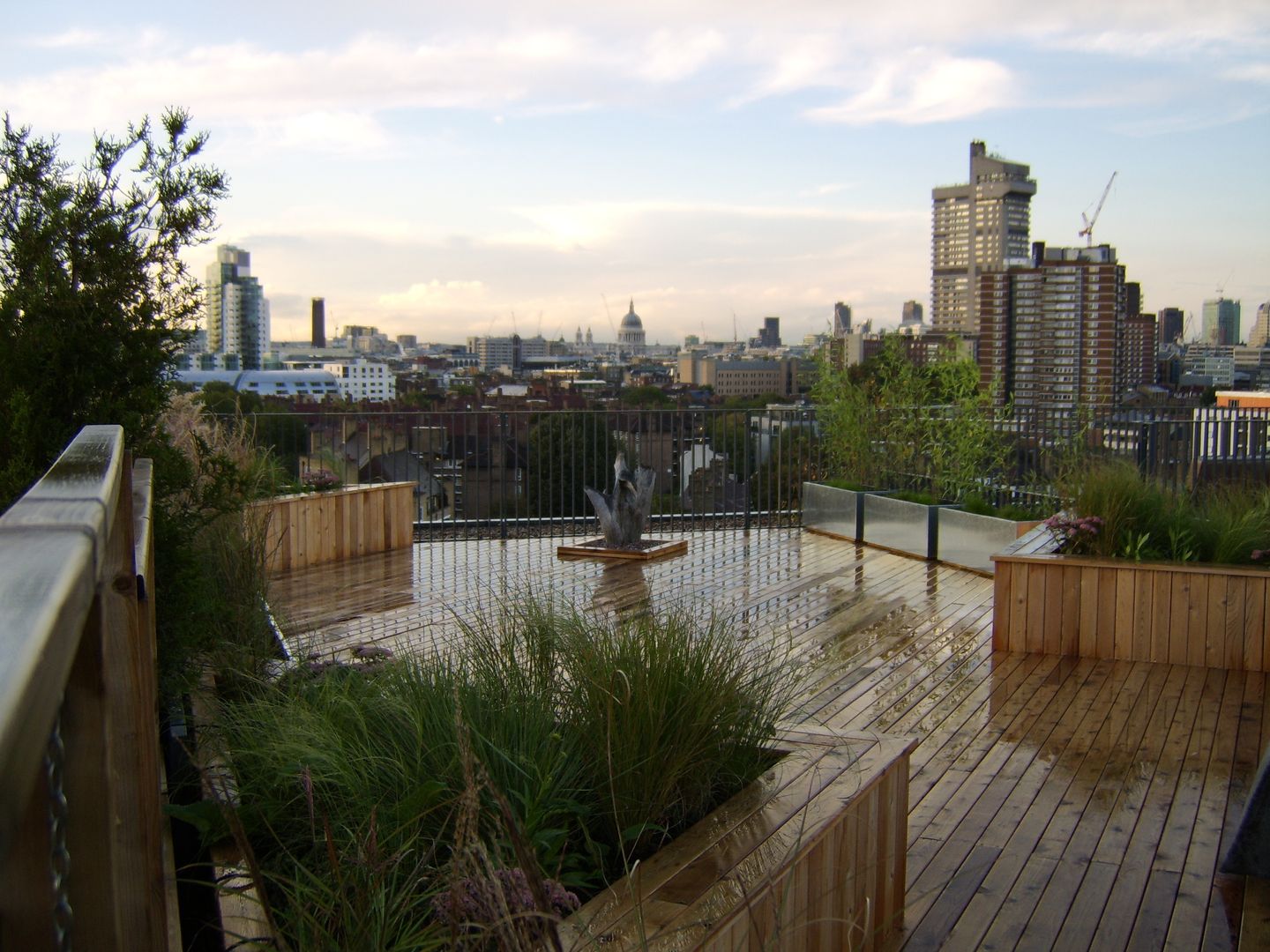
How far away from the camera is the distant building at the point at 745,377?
18598mm

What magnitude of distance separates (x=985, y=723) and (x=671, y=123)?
48.7 feet

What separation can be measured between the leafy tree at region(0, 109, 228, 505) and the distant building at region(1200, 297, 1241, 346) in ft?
128

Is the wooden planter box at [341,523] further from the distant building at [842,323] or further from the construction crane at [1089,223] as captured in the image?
the construction crane at [1089,223]

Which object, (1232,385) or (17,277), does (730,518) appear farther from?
(1232,385)

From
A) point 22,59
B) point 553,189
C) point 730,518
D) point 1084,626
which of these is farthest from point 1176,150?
point 22,59

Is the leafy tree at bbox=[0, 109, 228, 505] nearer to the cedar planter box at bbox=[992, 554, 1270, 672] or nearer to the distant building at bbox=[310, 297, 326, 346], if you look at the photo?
the cedar planter box at bbox=[992, 554, 1270, 672]

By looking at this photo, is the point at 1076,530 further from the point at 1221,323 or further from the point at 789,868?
the point at 1221,323

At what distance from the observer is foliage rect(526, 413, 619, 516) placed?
10883mm

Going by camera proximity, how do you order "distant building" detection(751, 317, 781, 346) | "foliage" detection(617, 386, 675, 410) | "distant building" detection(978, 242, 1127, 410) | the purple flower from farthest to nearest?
"distant building" detection(751, 317, 781, 346), "distant building" detection(978, 242, 1127, 410), "foliage" detection(617, 386, 675, 410), the purple flower

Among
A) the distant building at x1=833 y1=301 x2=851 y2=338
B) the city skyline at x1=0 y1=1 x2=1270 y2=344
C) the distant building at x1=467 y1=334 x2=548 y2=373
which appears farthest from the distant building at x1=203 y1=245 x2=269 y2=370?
the distant building at x1=467 y1=334 x2=548 y2=373

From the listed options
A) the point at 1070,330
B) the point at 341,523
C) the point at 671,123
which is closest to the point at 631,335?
the point at 1070,330

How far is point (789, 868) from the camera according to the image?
7.05 ft

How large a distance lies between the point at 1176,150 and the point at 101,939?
21.7 metres

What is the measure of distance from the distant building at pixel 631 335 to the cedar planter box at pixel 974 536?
28.5 m
